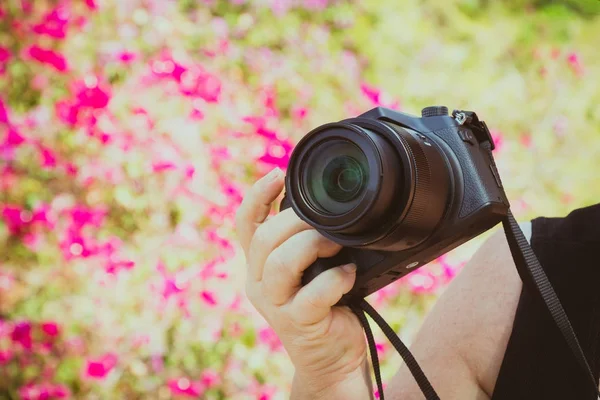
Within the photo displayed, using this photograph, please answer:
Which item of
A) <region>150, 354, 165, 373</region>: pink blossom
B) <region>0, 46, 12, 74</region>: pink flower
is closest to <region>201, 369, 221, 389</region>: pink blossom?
<region>150, 354, 165, 373</region>: pink blossom

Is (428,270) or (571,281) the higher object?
(571,281)

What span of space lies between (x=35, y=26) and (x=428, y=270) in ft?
4.03

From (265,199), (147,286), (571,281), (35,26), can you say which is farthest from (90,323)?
(571,281)

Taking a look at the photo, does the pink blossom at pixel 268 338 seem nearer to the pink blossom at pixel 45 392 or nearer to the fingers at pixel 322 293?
the pink blossom at pixel 45 392

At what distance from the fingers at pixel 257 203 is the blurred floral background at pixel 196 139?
0.83 metres

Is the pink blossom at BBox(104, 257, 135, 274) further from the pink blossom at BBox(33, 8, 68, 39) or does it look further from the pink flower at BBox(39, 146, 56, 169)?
the pink blossom at BBox(33, 8, 68, 39)

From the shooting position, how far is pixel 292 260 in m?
0.68

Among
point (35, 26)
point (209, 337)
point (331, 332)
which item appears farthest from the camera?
point (35, 26)

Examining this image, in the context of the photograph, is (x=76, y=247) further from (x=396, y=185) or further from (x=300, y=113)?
(x=396, y=185)

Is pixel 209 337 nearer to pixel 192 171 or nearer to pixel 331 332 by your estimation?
pixel 192 171

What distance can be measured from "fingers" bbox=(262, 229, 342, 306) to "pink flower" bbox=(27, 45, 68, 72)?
1207mm

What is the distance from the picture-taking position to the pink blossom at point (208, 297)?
5.13ft

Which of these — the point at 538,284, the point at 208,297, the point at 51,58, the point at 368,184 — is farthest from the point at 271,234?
the point at 51,58

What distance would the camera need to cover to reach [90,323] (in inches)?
61.9
